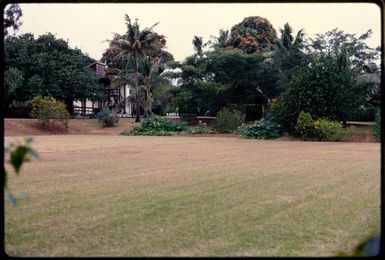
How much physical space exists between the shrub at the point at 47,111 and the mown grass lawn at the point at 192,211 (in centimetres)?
1445

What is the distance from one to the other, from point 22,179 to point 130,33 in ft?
71.9

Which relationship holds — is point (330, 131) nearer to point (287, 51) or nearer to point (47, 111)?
point (287, 51)

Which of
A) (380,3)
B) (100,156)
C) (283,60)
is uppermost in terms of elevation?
(283,60)

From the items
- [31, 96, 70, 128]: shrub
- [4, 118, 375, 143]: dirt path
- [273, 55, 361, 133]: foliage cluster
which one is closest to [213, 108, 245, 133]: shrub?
[4, 118, 375, 143]: dirt path

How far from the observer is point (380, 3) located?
1.88 metres

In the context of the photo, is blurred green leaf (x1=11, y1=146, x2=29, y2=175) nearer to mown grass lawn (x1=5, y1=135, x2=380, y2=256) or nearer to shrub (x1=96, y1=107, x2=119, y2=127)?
mown grass lawn (x1=5, y1=135, x2=380, y2=256)

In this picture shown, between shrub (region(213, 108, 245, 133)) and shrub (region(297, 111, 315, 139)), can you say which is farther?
shrub (region(213, 108, 245, 133))

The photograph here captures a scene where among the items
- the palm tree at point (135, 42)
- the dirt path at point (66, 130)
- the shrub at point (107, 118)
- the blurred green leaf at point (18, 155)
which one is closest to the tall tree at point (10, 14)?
the blurred green leaf at point (18, 155)

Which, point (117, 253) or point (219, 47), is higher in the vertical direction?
point (219, 47)

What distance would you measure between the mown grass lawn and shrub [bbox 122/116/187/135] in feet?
46.0

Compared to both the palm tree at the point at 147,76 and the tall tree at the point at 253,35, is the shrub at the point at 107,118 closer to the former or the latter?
the palm tree at the point at 147,76

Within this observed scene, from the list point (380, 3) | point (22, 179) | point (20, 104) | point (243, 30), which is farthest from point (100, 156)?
point (243, 30)

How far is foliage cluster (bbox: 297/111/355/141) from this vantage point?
17297 mm

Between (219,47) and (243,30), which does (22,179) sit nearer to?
(219,47)
